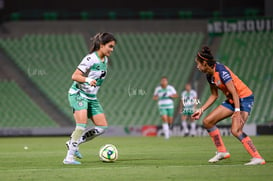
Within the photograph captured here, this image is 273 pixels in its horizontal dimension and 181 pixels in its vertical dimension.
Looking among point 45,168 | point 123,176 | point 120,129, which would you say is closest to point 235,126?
point 123,176

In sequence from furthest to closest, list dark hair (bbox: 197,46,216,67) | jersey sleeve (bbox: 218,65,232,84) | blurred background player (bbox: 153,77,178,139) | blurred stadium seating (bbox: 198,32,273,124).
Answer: blurred stadium seating (bbox: 198,32,273,124) < blurred background player (bbox: 153,77,178,139) < dark hair (bbox: 197,46,216,67) < jersey sleeve (bbox: 218,65,232,84)

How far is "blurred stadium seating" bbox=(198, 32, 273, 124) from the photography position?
28.8 m

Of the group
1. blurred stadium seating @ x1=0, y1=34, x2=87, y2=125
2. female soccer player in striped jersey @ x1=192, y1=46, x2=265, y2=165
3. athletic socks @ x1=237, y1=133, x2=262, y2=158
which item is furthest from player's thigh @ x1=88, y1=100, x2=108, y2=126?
blurred stadium seating @ x1=0, y1=34, x2=87, y2=125

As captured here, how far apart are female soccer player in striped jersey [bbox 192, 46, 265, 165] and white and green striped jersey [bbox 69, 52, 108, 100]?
186 centimetres

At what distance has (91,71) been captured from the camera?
39.4 feet

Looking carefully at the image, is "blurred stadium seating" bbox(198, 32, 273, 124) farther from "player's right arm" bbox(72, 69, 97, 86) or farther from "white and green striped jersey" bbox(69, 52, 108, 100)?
"player's right arm" bbox(72, 69, 97, 86)

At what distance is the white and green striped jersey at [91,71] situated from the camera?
38.7ft

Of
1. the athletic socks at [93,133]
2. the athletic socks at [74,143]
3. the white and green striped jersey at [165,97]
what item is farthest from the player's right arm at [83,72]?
the white and green striped jersey at [165,97]

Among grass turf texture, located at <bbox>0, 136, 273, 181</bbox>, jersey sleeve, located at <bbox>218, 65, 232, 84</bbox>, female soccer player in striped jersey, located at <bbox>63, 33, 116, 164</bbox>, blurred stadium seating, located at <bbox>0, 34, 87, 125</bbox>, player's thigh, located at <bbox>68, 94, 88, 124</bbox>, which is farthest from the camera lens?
blurred stadium seating, located at <bbox>0, 34, 87, 125</bbox>

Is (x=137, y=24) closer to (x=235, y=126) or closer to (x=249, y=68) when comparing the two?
(x=249, y=68)

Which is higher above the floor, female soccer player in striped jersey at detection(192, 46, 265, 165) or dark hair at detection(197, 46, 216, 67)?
dark hair at detection(197, 46, 216, 67)

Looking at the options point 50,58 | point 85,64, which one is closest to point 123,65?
point 50,58

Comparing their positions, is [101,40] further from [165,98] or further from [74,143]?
[165,98]

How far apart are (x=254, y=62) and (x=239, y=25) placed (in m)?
2.32
